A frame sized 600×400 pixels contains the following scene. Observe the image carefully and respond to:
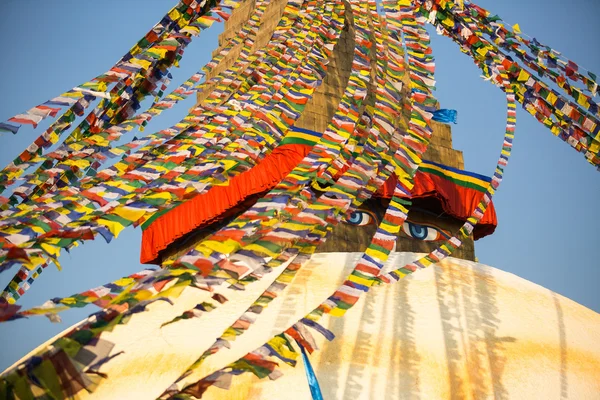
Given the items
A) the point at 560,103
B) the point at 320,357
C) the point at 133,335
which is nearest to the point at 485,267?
the point at 560,103

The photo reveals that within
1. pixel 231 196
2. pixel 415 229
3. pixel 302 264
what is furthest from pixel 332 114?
pixel 302 264

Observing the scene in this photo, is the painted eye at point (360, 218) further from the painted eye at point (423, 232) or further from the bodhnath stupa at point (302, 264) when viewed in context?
the bodhnath stupa at point (302, 264)

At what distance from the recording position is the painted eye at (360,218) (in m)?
8.16

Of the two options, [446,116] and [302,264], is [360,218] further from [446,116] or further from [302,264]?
[302,264]

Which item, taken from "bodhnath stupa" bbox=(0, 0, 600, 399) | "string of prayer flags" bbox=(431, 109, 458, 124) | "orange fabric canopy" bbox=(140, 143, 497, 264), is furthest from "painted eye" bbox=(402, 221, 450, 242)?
"bodhnath stupa" bbox=(0, 0, 600, 399)

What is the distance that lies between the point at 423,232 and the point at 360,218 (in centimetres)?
96

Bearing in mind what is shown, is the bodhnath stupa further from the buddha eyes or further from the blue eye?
the blue eye

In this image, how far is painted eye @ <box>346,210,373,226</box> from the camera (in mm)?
8164

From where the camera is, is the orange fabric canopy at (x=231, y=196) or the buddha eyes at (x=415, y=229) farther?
the buddha eyes at (x=415, y=229)

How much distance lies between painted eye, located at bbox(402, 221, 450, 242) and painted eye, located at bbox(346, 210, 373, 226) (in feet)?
1.79

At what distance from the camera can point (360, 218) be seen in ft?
26.9

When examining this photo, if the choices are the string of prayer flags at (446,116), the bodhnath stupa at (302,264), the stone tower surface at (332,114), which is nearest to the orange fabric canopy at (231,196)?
the stone tower surface at (332,114)

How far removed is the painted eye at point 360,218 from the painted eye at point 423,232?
0.55m

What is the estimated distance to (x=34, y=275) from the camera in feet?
20.3
